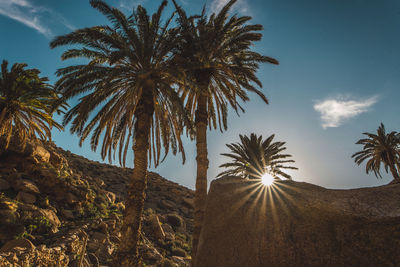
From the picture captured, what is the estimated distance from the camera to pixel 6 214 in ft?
32.7

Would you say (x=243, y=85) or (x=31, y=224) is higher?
(x=243, y=85)

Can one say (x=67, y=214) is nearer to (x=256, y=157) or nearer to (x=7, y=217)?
(x=7, y=217)

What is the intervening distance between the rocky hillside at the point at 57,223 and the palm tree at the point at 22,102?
1322 mm

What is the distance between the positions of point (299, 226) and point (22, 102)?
63.8 ft

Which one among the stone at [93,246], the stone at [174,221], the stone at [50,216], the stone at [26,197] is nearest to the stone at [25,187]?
the stone at [26,197]

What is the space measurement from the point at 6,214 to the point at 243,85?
12.3 m

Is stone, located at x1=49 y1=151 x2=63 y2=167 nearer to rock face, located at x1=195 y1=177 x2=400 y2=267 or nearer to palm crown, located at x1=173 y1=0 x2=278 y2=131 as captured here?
palm crown, located at x1=173 y1=0 x2=278 y2=131

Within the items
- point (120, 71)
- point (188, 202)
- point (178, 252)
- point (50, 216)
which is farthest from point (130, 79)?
point (188, 202)

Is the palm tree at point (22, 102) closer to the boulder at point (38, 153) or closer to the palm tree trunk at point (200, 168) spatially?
the boulder at point (38, 153)

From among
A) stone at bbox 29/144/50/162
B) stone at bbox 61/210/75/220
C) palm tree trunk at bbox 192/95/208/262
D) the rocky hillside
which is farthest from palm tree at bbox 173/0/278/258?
stone at bbox 29/144/50/162

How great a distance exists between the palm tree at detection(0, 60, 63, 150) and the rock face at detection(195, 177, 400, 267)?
51.8ft

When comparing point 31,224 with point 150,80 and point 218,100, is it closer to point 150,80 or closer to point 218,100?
point 150,80

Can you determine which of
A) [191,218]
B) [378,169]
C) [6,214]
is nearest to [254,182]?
[6,214]

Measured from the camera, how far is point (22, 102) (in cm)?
1620
